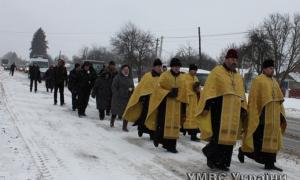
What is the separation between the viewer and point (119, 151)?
32.3 ft

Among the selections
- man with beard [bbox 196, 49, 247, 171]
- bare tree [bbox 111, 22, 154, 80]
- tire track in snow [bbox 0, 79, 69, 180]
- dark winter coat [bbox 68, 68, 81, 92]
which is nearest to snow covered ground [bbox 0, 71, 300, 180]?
tire track in snow [bbox 0, 79, 69, 180]

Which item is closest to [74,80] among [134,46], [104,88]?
[104,88]

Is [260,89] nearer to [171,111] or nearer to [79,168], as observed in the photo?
[171,111]

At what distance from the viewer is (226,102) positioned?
8367 millimetres

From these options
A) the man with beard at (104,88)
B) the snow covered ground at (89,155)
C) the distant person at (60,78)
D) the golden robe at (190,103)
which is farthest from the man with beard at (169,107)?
the distant person at (60,78)

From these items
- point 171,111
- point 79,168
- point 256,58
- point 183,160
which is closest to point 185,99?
point 171,111

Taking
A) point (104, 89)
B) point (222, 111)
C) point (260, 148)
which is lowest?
point (260, 148)

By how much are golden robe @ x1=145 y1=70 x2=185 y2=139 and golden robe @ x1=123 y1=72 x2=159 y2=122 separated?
69 cm

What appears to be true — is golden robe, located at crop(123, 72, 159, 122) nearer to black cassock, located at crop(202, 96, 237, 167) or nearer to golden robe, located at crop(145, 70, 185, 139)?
golden robe, located at crop(145, 70, 185, 139)

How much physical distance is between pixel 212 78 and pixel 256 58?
2255 inches

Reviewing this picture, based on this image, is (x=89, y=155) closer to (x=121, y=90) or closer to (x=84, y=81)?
(x=121, y=90)

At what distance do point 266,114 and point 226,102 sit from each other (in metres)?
0.78

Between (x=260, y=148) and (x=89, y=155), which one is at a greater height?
(x=260, y=148)

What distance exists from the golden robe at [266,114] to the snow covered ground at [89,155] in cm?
44
